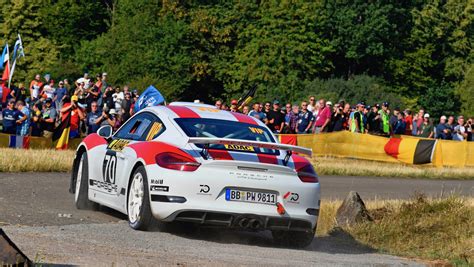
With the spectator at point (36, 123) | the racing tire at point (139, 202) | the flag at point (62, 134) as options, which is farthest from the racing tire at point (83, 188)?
the spectator at point (36, 123)

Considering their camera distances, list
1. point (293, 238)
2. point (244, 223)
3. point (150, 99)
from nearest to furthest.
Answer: point (244, 223)
point (293, 238)
point (150, 99)

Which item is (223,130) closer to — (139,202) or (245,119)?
(245,119)

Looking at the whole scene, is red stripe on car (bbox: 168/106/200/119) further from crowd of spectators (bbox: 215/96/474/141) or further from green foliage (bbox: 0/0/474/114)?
green foliage (bbox: 0/0/474/114)

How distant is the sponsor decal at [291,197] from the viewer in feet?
42.5

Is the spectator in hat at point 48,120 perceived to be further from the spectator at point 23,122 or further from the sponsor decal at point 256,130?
the sponsor decal at point 256,130

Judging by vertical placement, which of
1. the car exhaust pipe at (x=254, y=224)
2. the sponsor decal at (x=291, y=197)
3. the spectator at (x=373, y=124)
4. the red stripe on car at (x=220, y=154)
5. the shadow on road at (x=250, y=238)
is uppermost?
the red stripe on car at (x=220, y=154)

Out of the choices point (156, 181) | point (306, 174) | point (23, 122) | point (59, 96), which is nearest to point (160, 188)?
point (156, 181)

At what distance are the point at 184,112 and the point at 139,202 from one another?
156cm

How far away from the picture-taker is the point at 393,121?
37.8 m

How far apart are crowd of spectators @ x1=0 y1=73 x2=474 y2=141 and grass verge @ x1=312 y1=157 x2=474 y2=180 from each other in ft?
4.53

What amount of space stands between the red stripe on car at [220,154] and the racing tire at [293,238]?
4.46 ft

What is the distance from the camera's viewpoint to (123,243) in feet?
39.4

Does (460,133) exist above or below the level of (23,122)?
below

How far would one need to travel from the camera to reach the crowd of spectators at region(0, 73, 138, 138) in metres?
28.7
